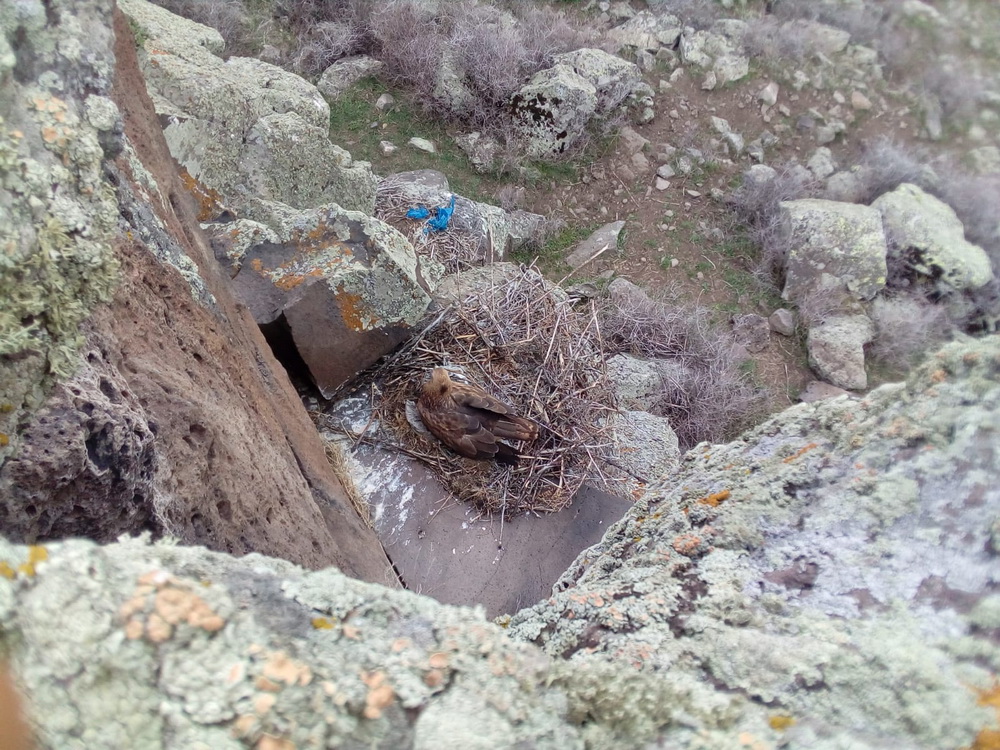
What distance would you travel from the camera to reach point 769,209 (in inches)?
247

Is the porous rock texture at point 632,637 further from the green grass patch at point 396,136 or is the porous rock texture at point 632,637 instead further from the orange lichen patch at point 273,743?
the green grass patch at point 396,136

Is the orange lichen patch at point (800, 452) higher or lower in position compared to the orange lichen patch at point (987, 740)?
lower

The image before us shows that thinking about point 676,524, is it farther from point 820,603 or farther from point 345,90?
point 345,90

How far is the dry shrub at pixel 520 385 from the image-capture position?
3.16m

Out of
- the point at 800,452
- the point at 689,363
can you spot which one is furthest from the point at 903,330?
the point at 800,452

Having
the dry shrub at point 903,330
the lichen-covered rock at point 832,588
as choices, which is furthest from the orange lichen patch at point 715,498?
the dry shrub at point 903,330

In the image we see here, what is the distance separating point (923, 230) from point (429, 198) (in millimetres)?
4829

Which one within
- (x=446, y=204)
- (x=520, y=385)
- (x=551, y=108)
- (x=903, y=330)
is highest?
(x=551, y=108)

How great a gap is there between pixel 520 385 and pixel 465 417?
54cm

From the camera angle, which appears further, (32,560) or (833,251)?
(833,251)

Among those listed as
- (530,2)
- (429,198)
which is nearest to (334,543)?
(429,198)

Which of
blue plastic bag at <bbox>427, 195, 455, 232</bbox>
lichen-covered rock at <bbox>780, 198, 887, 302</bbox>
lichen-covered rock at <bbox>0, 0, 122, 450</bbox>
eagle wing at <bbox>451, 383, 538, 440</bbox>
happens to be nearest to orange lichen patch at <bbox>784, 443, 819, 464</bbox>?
lichen-covered rock at <bbox>0, 0, 122, 450</bbox>

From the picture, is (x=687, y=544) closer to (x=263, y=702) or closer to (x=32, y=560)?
(x=263, y=702)

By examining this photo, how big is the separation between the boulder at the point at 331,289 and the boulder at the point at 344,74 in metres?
3.71
